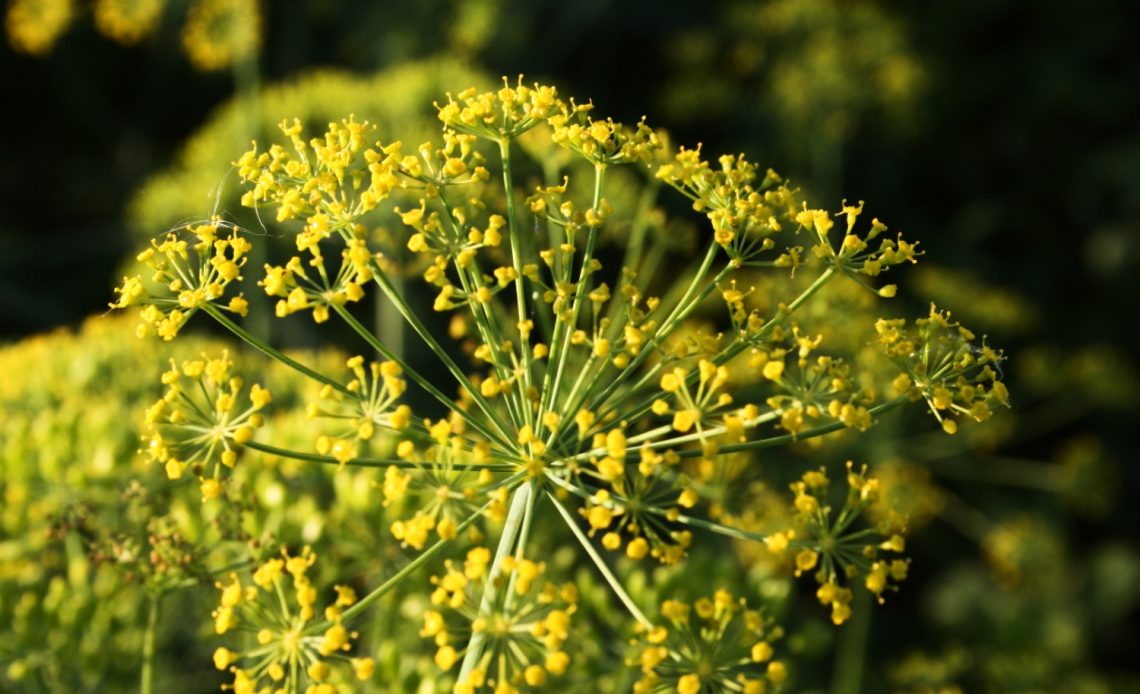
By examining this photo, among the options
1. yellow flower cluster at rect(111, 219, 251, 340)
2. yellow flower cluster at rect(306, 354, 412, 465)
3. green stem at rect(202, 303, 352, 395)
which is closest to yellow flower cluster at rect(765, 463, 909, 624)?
yellow flower cluster at rect(306, 354, 412, 465)

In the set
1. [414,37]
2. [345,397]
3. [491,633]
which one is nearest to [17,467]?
[345,397]

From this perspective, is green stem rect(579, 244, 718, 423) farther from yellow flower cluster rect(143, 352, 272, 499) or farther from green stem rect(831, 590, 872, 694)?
green stem rect(831, 590, 872, 694)

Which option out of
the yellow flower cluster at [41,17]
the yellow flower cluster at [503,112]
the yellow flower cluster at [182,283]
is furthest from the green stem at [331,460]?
the yellow flower cluster at [41,17]

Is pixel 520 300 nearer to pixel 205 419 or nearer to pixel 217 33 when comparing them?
pixel 205 419

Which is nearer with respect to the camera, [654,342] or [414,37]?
[654,342]

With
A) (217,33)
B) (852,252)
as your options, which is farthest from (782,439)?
(217,33)

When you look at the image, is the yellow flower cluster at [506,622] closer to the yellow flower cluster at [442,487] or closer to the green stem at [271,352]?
the yellow flower cluster at [442,487]

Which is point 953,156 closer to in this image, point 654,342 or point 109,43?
point 109,43

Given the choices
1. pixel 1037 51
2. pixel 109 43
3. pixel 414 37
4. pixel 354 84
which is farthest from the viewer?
pixel 1037 51
